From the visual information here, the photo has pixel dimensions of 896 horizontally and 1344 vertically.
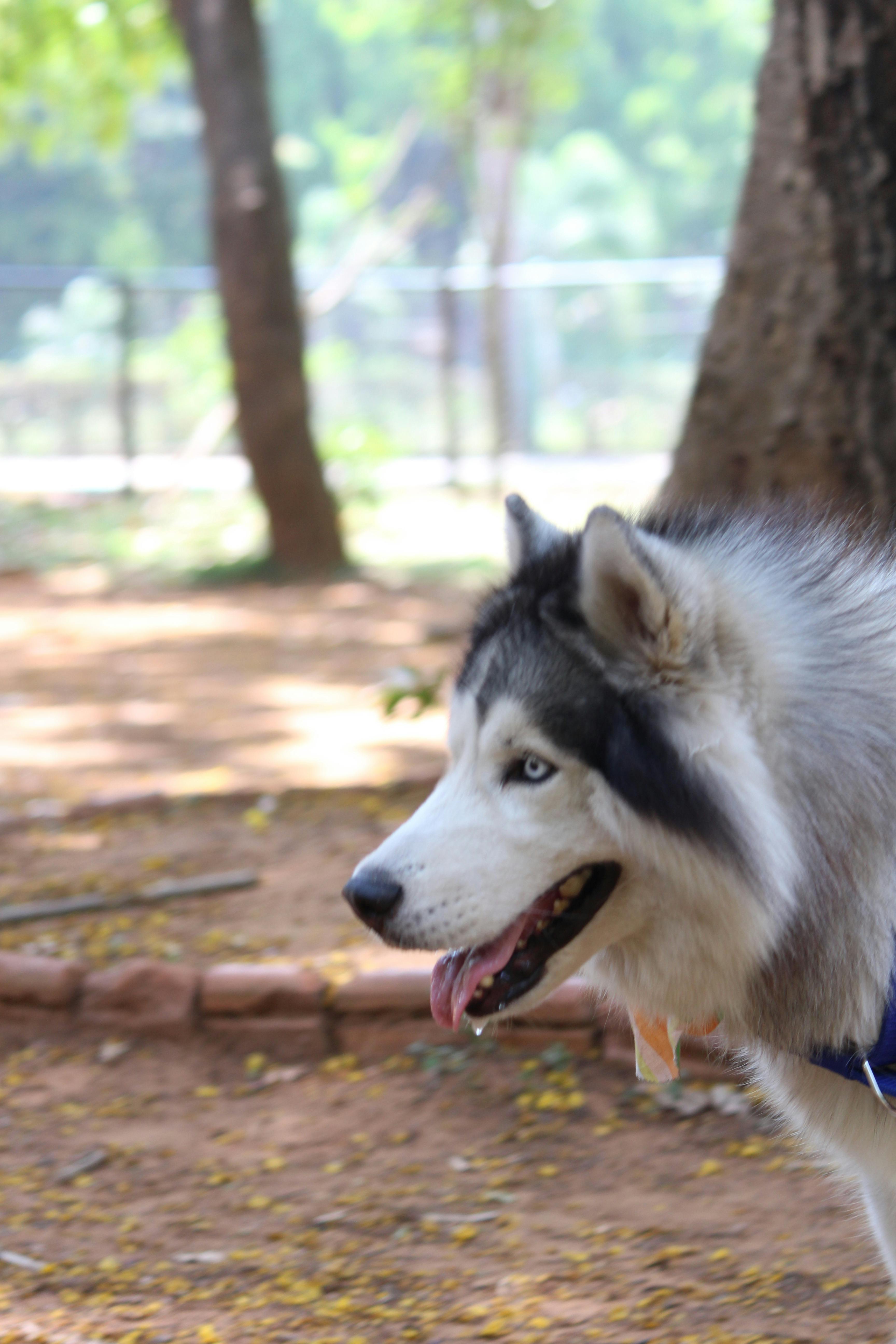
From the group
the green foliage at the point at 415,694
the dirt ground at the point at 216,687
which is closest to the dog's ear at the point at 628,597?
the green foliage at the point at 415,694

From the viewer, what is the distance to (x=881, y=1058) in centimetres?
211

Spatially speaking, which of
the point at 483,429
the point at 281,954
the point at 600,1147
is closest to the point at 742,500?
the point at 600,1147

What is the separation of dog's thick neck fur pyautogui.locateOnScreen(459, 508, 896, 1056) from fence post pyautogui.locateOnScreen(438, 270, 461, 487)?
556 inches

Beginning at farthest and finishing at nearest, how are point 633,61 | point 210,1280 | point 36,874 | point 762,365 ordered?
point 633,61 < point 36,874 < point 762,365 < point 210,1280

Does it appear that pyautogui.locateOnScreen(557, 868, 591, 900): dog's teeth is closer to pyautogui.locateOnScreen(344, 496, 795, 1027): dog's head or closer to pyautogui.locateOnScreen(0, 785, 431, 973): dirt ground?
pyautogui.locateOnScreen(344, 496, 795, 1027): dog's head

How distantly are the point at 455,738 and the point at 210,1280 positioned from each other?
140cm

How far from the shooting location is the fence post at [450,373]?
1609cm

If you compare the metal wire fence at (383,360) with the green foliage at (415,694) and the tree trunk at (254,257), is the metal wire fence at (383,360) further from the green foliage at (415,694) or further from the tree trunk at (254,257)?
the green foliage at (415,694)

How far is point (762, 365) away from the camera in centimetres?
458

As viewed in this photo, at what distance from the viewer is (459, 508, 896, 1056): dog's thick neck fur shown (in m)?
2.01

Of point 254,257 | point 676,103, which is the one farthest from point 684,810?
point 676,103

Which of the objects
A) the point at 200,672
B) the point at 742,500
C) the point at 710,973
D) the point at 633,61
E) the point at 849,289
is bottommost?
the point at 200,672

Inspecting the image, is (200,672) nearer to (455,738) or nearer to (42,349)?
(455,738)

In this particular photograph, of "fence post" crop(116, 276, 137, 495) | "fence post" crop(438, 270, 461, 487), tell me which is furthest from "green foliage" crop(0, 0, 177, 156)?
"fence post" crop(438, 270, 461, 487)
